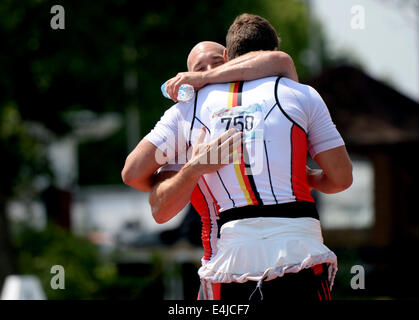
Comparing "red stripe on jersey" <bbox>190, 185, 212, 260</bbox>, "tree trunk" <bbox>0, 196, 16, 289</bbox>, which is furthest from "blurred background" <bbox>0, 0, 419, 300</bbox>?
"red stripe on jersey" <bbox>190, 185, 212, 260</bbox>

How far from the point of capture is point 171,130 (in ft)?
9.95

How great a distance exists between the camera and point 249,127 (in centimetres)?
288

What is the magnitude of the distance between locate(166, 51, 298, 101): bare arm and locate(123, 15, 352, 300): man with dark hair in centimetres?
3

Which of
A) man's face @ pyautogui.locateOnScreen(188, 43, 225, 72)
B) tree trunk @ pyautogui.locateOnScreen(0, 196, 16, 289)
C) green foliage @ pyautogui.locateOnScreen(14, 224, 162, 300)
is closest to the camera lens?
man's face @ pyautogui.locateOnScreen(188, 43, 225, 72)

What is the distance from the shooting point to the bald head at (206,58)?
11.1 ft

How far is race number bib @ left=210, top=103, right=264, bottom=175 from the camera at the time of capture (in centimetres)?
286

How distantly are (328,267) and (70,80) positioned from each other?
8812 millimetres

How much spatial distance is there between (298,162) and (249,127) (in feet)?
0.81

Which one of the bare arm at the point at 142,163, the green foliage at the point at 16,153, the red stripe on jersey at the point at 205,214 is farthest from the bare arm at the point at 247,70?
the green foliage at the point at 16,153

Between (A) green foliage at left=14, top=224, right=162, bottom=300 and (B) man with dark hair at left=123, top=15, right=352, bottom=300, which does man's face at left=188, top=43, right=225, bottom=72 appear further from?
(A) green foliage at left=14, top=224, right=162, bottom=300

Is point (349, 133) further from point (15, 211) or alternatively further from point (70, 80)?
point (15, 211)

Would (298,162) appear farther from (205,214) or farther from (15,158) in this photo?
(15,158)

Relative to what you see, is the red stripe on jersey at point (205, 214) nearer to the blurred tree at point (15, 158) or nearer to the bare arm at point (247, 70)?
the bare arm at point (247, 70)
